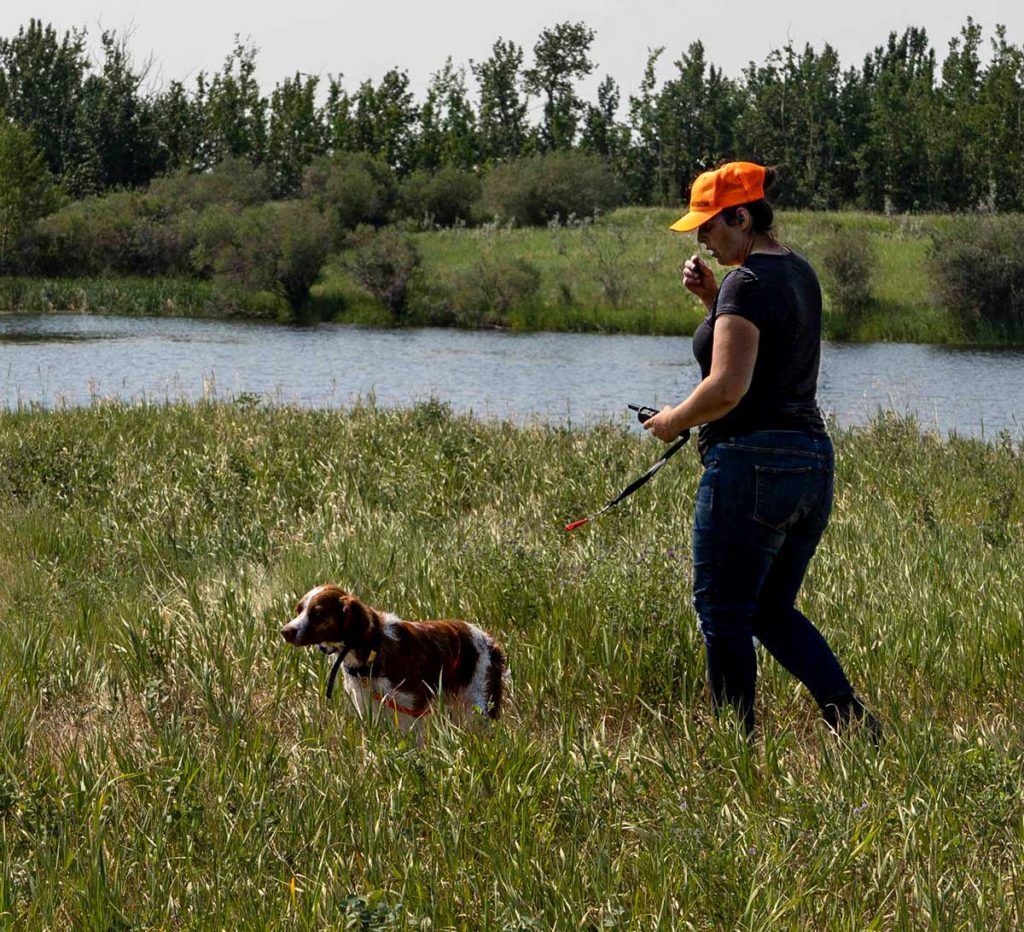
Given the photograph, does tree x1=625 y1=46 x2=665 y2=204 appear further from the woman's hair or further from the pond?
the woman's hair

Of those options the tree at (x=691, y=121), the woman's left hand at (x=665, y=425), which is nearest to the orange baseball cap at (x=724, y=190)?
the woman's left hand at (x=665, y=425)

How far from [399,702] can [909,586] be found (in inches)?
119

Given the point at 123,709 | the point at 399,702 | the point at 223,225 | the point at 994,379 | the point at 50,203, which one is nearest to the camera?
the point at 399,702

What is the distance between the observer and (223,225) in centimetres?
5166

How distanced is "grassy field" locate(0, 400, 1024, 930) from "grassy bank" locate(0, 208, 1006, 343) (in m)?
32.7

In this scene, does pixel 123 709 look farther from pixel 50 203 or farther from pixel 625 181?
pixel 625 181

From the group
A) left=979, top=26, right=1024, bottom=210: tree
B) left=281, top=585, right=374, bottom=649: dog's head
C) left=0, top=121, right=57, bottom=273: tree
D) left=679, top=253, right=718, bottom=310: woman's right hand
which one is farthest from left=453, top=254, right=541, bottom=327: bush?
left=281, top=585, right=374, bottom=649: dog's head

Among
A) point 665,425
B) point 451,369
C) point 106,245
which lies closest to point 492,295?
point 451,369

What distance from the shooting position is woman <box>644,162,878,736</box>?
430cm

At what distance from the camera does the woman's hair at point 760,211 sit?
4.44 meters

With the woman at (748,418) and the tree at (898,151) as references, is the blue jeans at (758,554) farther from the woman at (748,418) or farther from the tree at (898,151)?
the tree at (898,151)

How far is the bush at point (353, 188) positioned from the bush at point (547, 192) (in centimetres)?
492

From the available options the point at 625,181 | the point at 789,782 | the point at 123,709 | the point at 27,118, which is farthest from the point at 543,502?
the point at 27,118

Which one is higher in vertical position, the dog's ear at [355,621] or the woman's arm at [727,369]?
the woman's arm at [727,369]
